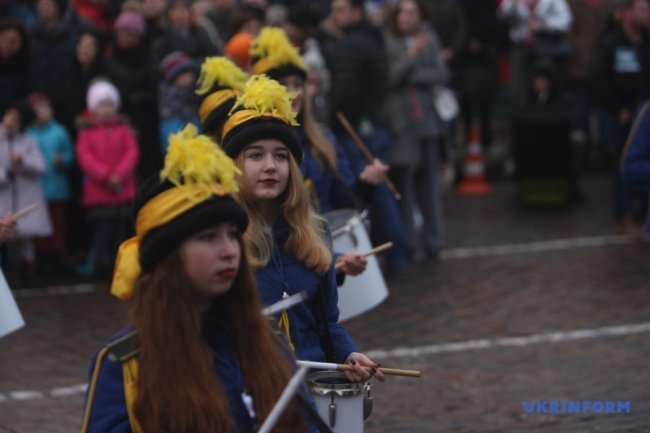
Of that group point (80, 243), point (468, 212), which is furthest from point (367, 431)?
point (468, 212)

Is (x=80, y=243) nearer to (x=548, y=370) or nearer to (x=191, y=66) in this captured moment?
(x=191, y=66)

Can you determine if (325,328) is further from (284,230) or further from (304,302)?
(284,230)

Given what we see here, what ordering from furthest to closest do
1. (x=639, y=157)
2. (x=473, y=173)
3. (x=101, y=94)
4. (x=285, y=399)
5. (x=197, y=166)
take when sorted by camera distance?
(x=473, y=173) → (x=101, y=94) → (x=639, y=157) → (x=197, y=166) → (x=285, y=399)

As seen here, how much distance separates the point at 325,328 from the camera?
4957mm

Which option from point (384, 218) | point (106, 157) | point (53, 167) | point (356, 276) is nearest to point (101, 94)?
point (106, 157)

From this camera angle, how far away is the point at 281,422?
12.4ft

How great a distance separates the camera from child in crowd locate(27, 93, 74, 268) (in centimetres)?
1177

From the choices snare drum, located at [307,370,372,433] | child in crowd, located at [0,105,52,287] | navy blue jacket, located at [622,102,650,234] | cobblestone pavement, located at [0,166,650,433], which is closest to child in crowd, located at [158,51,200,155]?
child in crowd, located at [0,105,52,287]

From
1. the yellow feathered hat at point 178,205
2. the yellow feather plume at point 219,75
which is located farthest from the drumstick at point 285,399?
the yellow feather plume at point 219,75

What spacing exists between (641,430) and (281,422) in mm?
3552

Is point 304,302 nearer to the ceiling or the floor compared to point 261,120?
nearer to the floor

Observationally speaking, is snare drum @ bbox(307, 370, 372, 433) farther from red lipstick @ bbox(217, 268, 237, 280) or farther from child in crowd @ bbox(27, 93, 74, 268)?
child in crowd @ bbox(27, 93, 74, 268)

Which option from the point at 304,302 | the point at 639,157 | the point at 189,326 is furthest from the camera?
the point at 639,157

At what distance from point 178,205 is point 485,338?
5684mm
